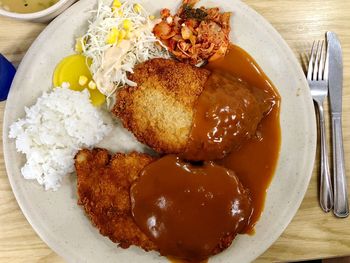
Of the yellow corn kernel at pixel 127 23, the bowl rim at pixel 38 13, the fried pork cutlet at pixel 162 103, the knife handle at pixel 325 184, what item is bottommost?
the knife handle at pixel 325 184

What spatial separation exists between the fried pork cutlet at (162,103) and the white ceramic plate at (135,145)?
0.43 meters

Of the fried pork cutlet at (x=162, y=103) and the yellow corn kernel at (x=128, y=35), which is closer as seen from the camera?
the fried pork cutlet at (x=162, y=103)

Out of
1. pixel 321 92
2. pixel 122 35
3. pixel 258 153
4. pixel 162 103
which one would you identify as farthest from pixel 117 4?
pixel 321 92

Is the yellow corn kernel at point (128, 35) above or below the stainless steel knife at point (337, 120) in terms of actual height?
above

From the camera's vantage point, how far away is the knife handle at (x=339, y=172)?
2.37 metres

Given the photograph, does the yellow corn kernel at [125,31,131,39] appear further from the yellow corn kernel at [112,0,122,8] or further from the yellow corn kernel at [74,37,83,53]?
the yellow corn kernel at [74,37,83,53]

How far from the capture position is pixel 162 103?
7.29ft

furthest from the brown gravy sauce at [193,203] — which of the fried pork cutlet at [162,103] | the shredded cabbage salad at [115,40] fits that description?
the shredded cabbage salad at [115,40]

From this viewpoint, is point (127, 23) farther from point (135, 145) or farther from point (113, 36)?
point (135, 145)

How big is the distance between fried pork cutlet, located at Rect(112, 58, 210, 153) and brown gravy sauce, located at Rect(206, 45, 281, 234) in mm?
262

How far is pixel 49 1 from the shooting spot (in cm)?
228

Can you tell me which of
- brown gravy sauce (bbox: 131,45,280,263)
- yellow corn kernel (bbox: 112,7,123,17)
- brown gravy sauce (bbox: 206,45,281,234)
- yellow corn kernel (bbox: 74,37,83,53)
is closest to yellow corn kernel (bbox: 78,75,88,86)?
yellow corn kernel (bbox: 74,37,83,53)

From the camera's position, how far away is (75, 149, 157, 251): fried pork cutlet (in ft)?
7.13

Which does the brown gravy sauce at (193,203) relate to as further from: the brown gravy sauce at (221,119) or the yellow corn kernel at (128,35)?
the yellow corn kernel at (128,35)
